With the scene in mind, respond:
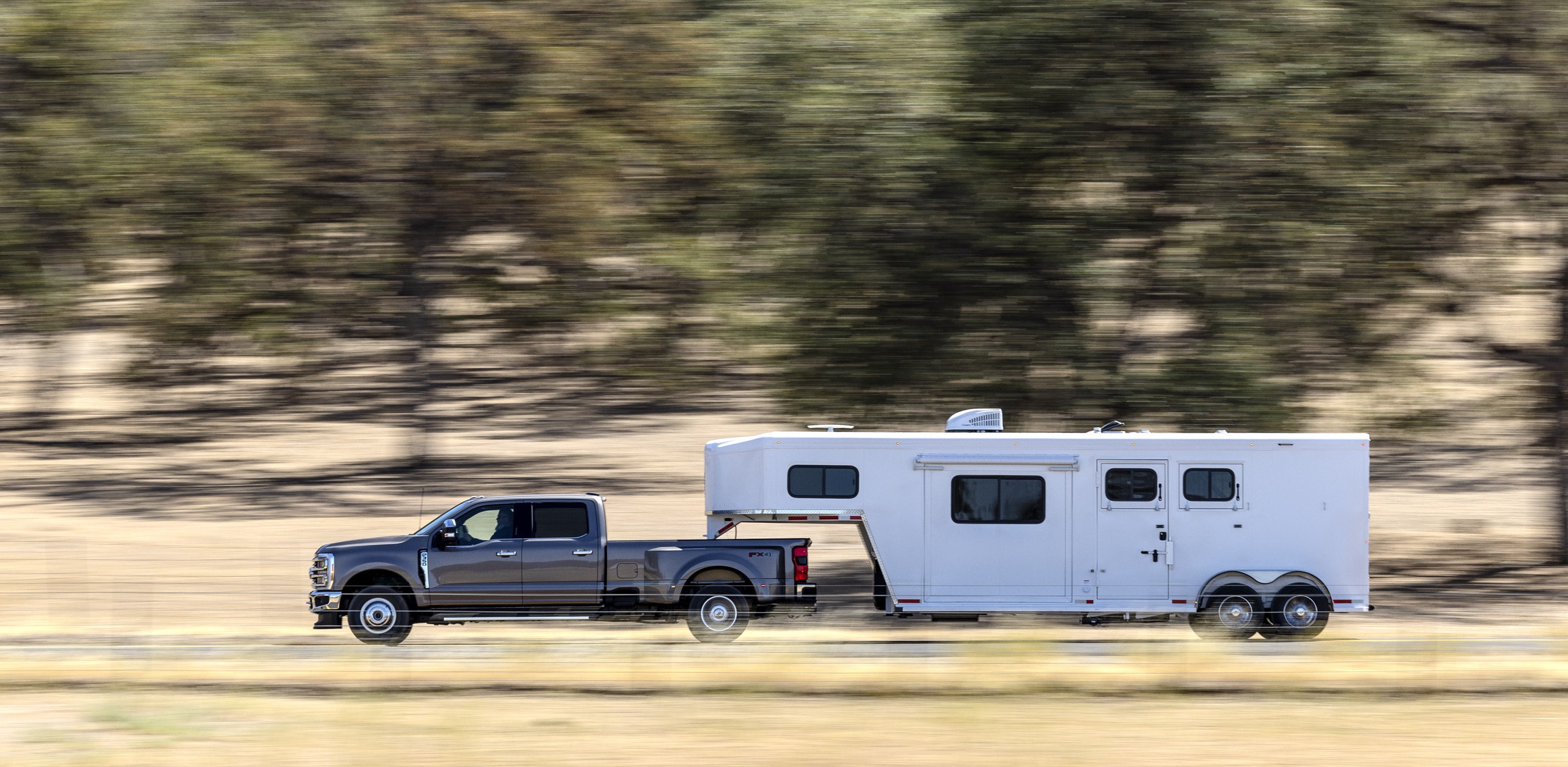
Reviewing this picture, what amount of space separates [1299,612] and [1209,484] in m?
1.49

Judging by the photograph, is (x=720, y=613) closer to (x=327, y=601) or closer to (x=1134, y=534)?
(x=327, y=601)

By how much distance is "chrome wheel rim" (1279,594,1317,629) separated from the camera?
15.1 metres

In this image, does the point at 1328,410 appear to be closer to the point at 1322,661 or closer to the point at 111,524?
the point at 1322,661

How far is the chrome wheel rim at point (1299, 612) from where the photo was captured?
15078 millimetres

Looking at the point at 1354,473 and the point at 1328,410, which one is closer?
the point at 1354,473

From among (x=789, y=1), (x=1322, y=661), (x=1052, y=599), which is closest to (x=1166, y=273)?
(x=789, y=1)

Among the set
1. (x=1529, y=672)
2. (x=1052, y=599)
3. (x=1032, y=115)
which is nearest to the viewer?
(x=1529, y=672)

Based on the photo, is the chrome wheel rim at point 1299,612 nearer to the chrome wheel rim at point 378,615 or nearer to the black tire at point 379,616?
the black tire at point 379,616

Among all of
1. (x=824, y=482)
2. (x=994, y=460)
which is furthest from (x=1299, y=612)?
(x=824, y=482)

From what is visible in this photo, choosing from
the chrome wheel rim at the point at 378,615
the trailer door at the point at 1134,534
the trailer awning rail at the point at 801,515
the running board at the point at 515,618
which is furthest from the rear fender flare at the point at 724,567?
the trailer door at the point at 1134,534

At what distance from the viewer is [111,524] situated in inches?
910

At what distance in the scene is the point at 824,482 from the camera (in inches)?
592

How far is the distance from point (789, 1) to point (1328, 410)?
9875 millimetres

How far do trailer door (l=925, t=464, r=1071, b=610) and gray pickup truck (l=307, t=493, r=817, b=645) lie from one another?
142 centimetres
